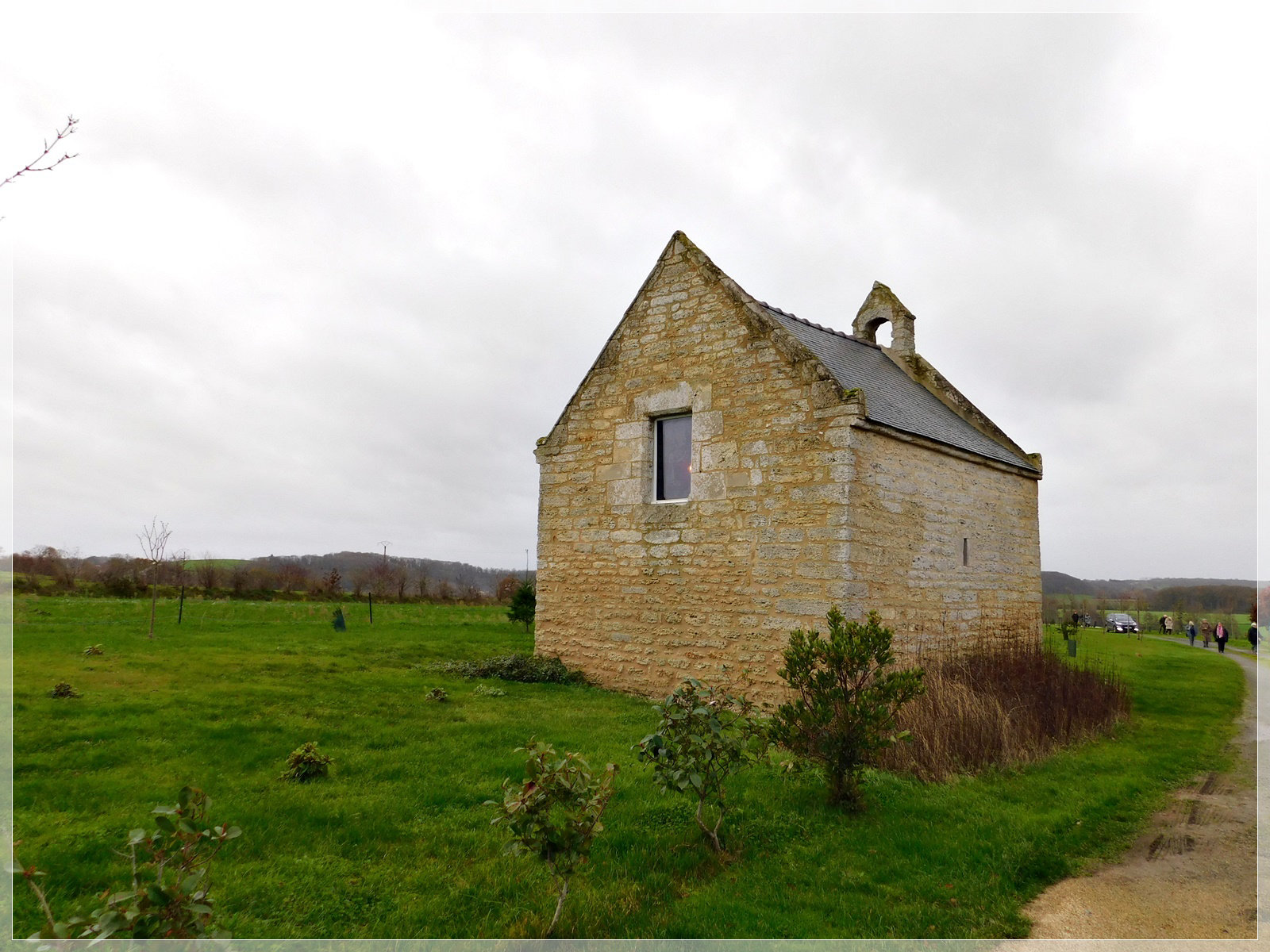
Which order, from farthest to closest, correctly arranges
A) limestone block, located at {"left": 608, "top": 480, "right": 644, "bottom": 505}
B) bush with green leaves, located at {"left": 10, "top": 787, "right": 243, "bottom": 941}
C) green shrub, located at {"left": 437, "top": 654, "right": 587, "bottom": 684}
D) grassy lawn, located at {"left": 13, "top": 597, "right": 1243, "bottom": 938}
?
green shrub, located at {"left": 437, "top": 654, "right": 587, "bottom": 684}
limestone block, located at {"left": 608, "top": 480, "right": 644, "bottom": 505}
grassy lawn, located at {"left": 13, "top": 597, "right": 1243, "bottom": 938}
bush with green leaves, located at {"left": 10, "top": 787, "right": 243, "bottom": 941}

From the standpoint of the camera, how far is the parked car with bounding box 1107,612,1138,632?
47294 millimetres

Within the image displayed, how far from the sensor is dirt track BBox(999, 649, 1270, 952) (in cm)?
469

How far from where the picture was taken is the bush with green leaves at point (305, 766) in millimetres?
6891

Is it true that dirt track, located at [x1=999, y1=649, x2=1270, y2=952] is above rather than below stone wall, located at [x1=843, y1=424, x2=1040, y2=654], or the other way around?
below

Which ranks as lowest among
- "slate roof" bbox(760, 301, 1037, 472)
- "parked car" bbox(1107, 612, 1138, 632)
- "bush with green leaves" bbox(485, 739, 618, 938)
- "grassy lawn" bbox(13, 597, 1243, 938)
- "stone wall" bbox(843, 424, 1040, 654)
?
"parked car" bbox(1107, 612, 1138, 632)

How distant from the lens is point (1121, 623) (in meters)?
48.9

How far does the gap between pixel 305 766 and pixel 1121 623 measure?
2183 inches

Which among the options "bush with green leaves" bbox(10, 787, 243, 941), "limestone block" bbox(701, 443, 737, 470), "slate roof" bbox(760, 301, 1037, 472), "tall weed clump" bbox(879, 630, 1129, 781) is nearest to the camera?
"bush with green leaves" bbox(10, 787, 243, 941)

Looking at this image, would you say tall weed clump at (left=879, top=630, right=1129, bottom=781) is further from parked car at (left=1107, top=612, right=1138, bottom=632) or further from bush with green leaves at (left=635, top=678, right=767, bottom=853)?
parked car at (left=1107, top=612, right=1138, bottom=632)

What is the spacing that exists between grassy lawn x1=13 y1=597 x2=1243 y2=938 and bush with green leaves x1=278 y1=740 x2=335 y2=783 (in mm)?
163

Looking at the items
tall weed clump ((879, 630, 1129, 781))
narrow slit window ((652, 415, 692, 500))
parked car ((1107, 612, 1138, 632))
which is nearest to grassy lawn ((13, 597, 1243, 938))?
tall weed clump ((879, 630, 1129, 781))

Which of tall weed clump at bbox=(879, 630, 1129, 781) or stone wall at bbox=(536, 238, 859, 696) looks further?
stone wall at bbox=(536, 238, 859, 696)

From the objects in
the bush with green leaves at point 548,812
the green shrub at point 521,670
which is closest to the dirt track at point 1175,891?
the bush with green leaves at point 548,812

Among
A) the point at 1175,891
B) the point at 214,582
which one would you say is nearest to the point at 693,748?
the point at 1175,891
